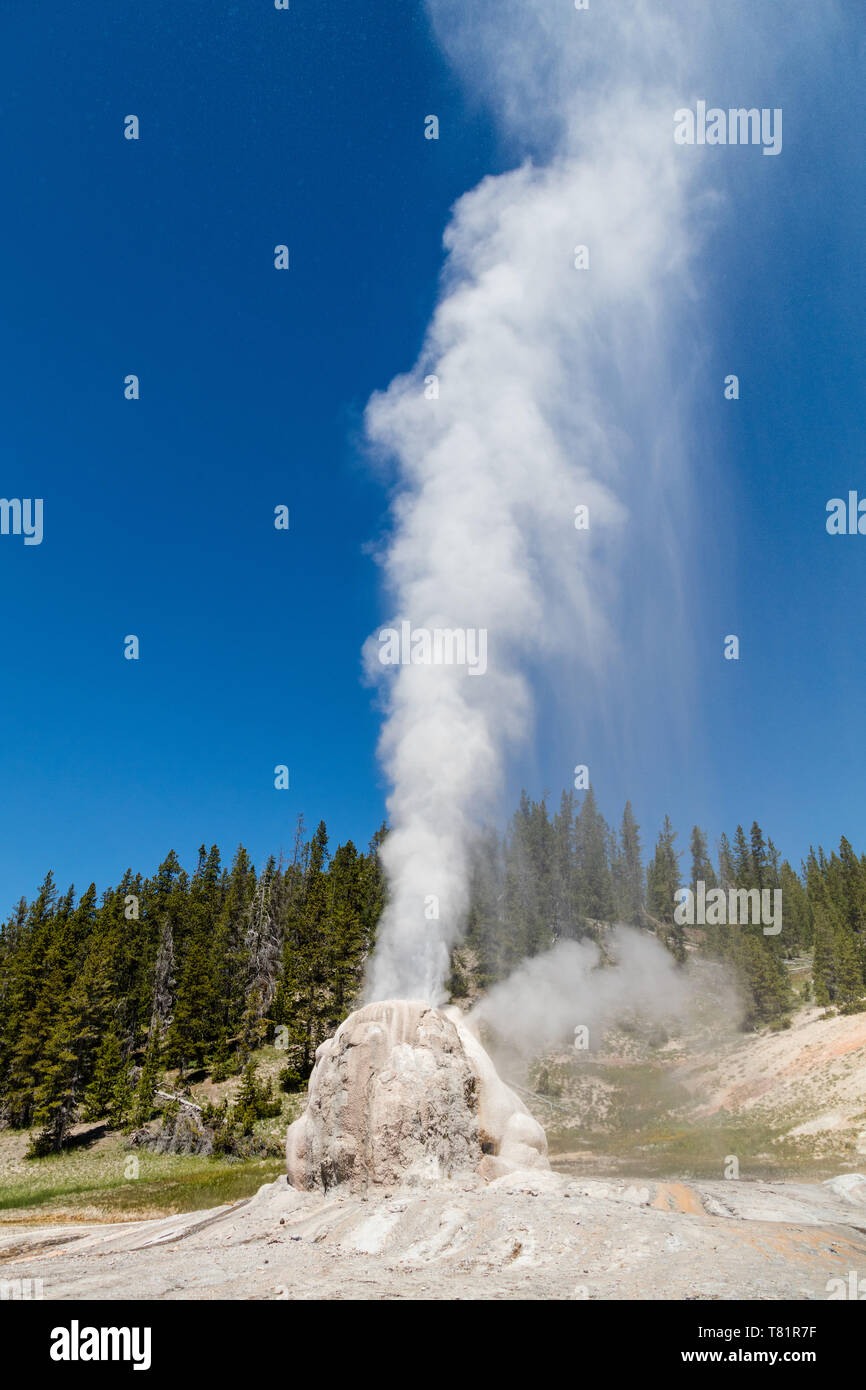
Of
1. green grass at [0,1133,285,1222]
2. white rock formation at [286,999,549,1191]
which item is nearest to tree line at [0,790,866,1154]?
green grass at [0,1133,285,1222]

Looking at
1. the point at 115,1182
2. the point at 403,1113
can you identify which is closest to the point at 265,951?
the point at 115,1182

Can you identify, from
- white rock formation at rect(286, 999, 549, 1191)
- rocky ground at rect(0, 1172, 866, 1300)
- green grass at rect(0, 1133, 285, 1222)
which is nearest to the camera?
rocky ground at rect(0, 1172, 866, 1300)

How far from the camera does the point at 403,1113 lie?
22656mm

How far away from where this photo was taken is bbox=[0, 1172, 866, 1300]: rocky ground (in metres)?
12.7

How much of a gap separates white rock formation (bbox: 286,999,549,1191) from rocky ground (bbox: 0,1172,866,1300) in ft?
2.98

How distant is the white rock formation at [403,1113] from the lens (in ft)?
73.7

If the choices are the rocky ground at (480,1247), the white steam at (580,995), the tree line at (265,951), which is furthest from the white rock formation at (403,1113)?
the white steam at (580,995)

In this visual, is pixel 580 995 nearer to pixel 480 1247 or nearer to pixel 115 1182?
pixel 115 1182

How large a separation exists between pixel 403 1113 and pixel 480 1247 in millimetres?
7452

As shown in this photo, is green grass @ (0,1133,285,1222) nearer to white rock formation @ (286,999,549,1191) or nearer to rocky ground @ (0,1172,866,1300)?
white rock formation @ (286,999,549,1191)

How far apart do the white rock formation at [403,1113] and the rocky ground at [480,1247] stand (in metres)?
0.91
